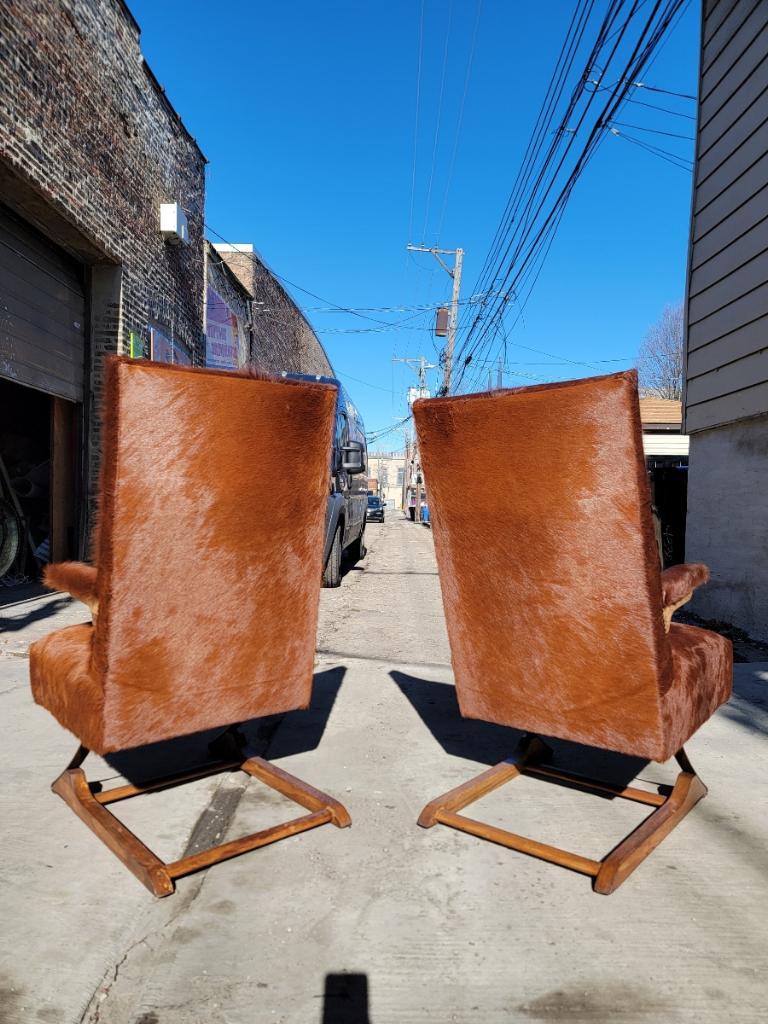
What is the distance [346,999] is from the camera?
1.63 m

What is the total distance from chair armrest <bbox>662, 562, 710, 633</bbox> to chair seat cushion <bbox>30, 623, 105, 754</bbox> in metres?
1.85

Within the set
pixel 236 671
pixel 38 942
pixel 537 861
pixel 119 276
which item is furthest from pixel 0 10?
pixel 537 861

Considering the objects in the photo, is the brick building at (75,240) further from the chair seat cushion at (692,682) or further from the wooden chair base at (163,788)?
the chair seat cushion at (692,682)

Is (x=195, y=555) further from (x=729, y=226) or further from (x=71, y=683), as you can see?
(x=729, y=226)

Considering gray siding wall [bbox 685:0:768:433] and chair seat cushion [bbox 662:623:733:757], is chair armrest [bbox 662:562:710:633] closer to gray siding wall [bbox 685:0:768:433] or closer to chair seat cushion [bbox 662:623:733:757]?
chair seat cushion [bbox 662:623:733:757]

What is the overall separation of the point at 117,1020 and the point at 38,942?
38cm

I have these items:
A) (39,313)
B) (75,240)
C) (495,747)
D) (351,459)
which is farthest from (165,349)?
(495,747)

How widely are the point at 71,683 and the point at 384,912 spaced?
1203 mm

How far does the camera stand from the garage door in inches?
280

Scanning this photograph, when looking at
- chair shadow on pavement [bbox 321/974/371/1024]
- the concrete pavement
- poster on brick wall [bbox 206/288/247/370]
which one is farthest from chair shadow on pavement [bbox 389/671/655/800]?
poster on brick wall [bbox 206/288/247/370]

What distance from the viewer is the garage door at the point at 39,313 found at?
7109 millimetres

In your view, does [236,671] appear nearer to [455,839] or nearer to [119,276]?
[455,839]

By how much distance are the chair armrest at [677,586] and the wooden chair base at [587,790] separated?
568mm

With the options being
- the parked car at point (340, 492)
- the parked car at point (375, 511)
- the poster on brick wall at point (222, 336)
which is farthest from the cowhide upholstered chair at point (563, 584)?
the parked car at point (375, 511)
